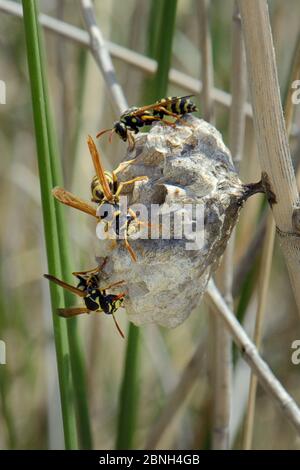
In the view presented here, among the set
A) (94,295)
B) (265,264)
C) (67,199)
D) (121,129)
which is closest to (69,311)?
(94,295)

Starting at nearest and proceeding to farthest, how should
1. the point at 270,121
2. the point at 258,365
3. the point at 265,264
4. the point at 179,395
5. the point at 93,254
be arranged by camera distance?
the point at 270,121, the point at 258,365, the point at 265,264, the point at 179,395, the point at 93,254

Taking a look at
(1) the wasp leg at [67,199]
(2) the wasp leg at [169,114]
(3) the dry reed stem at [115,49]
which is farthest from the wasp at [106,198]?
(3) the dry reed stem at [115,49]

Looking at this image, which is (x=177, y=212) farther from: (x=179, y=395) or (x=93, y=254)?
(x=93, y=254)

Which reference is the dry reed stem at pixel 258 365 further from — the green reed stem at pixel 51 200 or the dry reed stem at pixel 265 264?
the green reed stem at pixel 51 200

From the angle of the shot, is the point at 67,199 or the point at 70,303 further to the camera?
the point at 70,303

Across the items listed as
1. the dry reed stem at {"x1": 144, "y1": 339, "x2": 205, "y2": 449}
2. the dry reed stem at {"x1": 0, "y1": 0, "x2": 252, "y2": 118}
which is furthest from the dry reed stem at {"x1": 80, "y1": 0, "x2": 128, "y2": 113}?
the dry reed stem at {"x1": 144, "y1": 339, "x2": 205, "y2": 449}

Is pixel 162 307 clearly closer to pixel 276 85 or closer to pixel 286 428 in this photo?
pixel 276 85
